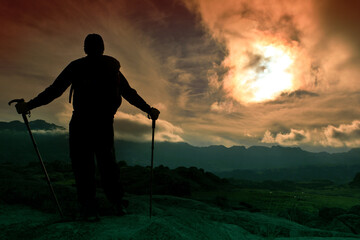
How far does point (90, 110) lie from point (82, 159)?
877 mm

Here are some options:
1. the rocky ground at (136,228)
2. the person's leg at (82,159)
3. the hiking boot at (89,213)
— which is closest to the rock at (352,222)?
the rocky ground at (136,228)

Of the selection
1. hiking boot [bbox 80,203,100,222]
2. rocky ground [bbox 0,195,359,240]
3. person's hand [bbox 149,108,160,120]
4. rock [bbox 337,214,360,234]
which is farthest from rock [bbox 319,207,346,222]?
hiking boot [bbox 80,203,100,222]

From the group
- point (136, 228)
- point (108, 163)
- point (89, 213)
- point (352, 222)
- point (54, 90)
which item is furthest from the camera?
point (352, 222)

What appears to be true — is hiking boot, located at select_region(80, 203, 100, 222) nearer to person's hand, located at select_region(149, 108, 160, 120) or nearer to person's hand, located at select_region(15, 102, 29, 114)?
person's hand, located at select_region(15, 102, 29, 114)

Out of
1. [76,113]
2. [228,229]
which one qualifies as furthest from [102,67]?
Answer: [228,229]

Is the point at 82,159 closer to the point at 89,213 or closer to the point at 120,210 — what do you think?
the point at 89,213

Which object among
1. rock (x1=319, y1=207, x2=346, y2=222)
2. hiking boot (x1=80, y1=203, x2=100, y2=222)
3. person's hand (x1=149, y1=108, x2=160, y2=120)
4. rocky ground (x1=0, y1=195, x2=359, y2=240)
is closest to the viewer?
rocky ground (x1=0, y1=195, x2=359, y2=240)

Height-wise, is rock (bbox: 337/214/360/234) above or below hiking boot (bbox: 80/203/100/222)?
below

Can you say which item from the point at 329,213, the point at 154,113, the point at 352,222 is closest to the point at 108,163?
the point at 154,113

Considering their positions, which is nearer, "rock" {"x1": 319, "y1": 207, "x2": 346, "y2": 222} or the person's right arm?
the person's right arm

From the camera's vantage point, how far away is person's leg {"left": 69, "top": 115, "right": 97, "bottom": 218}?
4.35 m

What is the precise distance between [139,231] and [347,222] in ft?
20.1

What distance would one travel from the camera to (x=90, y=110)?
4.35 meters

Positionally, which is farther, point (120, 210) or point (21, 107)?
point (120, 210)
